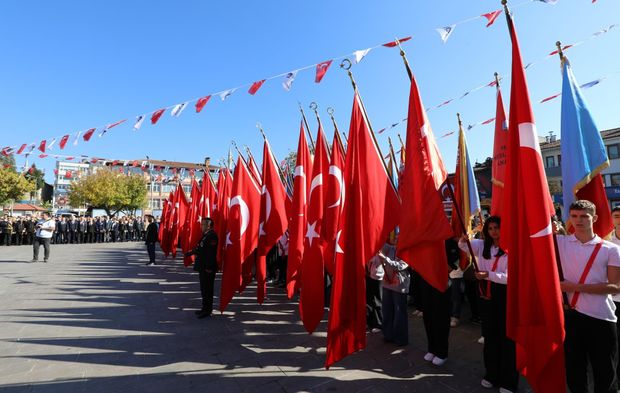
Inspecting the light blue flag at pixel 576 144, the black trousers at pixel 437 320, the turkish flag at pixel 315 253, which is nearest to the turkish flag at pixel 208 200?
the turkish flag at pixel 315 253

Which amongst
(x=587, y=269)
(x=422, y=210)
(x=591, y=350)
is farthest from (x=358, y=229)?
(x=591, y=350)

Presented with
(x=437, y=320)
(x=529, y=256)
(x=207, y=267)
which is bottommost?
(x=437, y=320)

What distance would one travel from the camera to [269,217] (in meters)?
7.06

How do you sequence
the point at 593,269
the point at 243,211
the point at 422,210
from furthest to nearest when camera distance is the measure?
the point at 243,211, the point at 422,210, the point at 593,269

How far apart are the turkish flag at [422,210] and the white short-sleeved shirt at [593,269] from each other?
1.13 m

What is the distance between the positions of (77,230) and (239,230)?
22.6m

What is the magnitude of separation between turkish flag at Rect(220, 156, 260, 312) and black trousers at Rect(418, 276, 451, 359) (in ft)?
12.2

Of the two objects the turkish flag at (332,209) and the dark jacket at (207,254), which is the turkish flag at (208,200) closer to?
the dark jacket at (207,254)

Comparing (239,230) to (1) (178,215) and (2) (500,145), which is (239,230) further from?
(1) (178,215)

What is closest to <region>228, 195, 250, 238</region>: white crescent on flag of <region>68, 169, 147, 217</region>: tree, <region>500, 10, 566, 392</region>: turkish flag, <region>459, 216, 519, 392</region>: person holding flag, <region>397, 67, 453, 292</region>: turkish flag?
<region>397, 67, 453, 292</region>: turkish flag

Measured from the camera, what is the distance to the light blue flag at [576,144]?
4348mm

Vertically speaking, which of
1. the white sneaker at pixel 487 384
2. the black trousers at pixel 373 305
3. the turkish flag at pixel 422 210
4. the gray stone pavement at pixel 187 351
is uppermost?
the turkish flag at pixel 422 210

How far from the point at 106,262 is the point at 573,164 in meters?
16.1

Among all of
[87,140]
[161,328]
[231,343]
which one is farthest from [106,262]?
[231,343]
